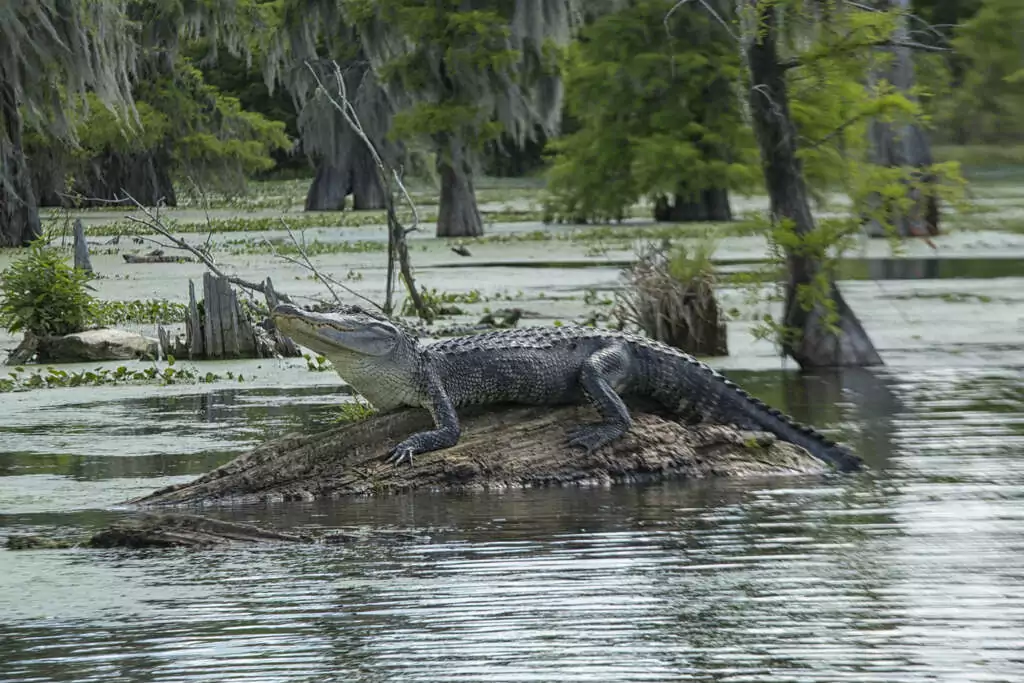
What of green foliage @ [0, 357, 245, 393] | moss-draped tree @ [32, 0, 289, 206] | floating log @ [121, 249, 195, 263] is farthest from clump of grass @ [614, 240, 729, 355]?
moss-draped tree @ [32, 0, 289, 206]

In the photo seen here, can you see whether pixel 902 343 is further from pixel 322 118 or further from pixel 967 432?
pixel 322 118

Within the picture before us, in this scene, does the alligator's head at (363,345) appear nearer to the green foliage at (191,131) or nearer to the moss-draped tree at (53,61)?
the moss-draped tree at (53,61)

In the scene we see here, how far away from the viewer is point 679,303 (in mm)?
14617

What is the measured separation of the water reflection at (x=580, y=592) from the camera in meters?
5.53

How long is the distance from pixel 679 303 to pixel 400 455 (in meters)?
6.34

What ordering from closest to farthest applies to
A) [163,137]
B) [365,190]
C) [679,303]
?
[679,303] → [163,137] → [365,190]

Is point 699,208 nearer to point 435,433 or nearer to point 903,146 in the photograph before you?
point 903,146

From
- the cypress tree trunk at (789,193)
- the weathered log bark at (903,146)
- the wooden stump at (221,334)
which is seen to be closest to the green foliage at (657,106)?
the weathered log bark at (903,146)

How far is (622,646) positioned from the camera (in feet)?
18.7

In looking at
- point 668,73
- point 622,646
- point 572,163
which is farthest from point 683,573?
point 572,163

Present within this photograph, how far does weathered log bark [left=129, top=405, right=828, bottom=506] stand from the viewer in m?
8.45

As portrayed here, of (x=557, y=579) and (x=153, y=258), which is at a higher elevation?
(x=153, y=258)

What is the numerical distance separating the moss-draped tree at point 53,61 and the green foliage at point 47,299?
8734 millimetres

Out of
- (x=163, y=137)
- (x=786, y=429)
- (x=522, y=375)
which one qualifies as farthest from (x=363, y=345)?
(x=163, y=137)
